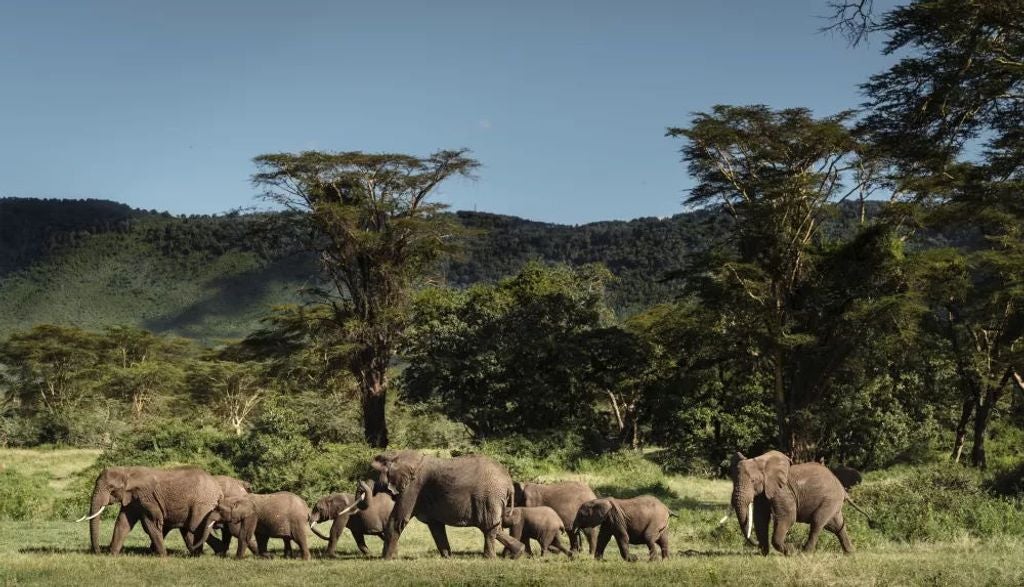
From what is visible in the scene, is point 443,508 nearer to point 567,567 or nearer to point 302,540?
point 302,540

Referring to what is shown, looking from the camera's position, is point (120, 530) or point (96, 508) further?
point (120, 530)

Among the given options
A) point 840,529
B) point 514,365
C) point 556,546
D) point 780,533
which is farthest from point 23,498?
point 514,365

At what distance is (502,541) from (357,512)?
2500 millimetres

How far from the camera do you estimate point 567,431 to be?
36375mm

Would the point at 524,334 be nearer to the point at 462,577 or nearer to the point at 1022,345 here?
the point at 1022,345

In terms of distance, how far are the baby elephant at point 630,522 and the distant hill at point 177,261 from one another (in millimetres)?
126517

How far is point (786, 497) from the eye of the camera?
44.2 feet

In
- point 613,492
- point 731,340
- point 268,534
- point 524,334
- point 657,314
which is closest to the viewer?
point 268,534

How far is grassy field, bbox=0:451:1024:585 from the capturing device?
11.2 m

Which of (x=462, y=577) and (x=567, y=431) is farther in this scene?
(x=567, y=431)

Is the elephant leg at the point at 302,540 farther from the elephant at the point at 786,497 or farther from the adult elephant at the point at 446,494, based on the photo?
the elephant at the point at 786,497

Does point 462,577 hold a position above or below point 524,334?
below

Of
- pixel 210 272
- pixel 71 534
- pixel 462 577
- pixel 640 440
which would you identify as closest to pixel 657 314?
pixel 640 440

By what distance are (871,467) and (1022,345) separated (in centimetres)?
1050
